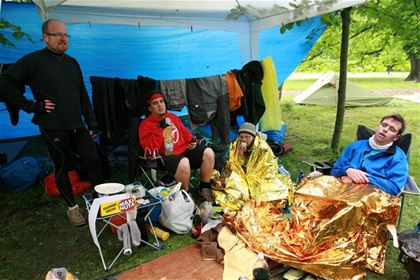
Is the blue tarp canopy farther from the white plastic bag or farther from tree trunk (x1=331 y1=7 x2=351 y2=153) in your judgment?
the white plastic bag

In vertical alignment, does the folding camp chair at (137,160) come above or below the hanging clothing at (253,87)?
below

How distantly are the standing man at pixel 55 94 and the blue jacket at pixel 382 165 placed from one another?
2241mm

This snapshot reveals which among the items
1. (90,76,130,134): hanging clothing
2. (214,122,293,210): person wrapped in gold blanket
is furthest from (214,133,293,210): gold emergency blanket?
(90,76,130,134): hanging clothing

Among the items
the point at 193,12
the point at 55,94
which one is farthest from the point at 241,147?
the point at 193,12

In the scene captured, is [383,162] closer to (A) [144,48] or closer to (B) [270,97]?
(B) [270,97]

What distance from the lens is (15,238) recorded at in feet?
9.34

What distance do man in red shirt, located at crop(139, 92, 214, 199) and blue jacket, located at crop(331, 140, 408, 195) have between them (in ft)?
4.17

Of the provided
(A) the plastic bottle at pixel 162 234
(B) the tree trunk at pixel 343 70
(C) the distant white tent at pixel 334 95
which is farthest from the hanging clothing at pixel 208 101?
(C) the distant white tent at pixel 334 95

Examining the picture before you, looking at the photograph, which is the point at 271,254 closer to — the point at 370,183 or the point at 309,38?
the point at 370,183

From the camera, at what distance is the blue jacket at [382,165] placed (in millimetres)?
2482

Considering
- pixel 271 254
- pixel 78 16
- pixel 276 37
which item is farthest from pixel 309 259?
pixel 276 37

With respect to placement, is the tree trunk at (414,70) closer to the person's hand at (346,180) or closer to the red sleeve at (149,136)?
the person's hand at (346,180)

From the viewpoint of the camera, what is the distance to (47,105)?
2.59 meters

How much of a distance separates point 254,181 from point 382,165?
Result: 1.14 m
